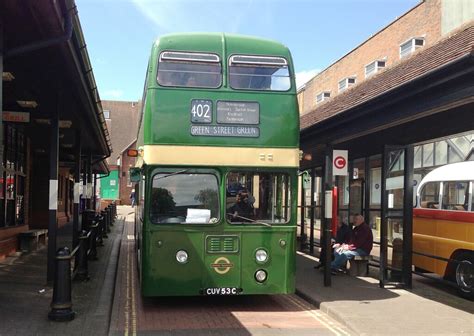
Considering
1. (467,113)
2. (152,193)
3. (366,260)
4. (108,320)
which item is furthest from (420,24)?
(108,320)

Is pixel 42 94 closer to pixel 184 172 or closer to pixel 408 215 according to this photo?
pixel 184 172

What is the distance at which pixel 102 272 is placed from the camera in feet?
38.6

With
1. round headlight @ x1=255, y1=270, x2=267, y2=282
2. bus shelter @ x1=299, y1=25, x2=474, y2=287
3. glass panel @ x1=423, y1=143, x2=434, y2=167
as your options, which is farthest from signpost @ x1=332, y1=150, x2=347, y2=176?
glass panel @ x1=423, y1=143, x2=434, y2=167

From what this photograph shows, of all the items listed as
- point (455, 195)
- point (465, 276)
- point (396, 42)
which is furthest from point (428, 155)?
point (396, 42)

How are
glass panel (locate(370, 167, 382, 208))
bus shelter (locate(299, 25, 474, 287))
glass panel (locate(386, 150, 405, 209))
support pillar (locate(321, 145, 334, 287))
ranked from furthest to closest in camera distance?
1. glass panel (locate(370, 167, 382, 208))
2. glass panel (locate(386, 150, 405, 209))
3. support pillar (locate(321, 145, 334, 287))
4. bus shelter (locate(299, 25, 474, 287))

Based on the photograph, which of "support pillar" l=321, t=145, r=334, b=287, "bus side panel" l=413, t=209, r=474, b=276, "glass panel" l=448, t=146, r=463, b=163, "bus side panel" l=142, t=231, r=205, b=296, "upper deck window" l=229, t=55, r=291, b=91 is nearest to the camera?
"bus side panel" l=142, t=231, r=205, b=296

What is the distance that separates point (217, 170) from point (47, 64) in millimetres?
2969

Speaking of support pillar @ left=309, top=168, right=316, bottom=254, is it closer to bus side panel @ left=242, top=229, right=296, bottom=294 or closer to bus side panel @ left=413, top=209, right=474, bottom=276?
bus side panel @ left=413, top=209, right=474, bottom=276

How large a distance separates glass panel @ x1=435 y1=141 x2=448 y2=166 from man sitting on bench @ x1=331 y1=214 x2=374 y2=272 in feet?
17.3

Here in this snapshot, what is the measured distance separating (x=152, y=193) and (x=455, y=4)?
17.2m

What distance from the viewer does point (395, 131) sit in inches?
393

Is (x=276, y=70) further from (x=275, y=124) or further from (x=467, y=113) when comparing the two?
(x=467, y=113)

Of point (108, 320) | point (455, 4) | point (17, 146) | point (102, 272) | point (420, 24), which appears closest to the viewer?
point (108, 320)

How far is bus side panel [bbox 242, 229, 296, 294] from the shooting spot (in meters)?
8.47
